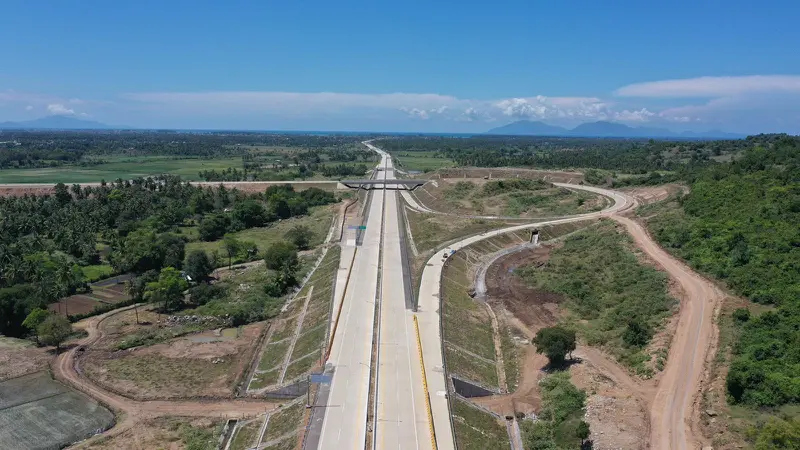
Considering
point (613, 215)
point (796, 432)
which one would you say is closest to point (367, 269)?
point (796, 432)

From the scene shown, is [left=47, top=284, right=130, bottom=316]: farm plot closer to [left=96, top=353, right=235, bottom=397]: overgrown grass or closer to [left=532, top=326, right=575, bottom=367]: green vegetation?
[left=96, top=353, right=235, bottom=397]: overgrown grass

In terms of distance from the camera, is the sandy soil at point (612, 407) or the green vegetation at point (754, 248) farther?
the green vegetation at point (754, 248)

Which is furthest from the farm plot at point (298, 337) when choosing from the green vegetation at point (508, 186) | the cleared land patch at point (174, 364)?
the green vegetation at point (508, 186)

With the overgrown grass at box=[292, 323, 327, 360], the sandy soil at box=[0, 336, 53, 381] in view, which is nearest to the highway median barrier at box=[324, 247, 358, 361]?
the overgrown grass at box=[292, 323, 327, 360]

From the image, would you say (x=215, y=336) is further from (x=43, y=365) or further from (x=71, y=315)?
(x=71, y=315)

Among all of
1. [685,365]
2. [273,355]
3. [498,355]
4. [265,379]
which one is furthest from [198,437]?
[685,365]

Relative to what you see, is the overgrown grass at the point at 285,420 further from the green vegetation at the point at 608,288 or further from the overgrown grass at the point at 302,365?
the green vegetation at the point at 608,288

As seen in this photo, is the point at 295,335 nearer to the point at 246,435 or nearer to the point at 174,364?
the point at 174,364
